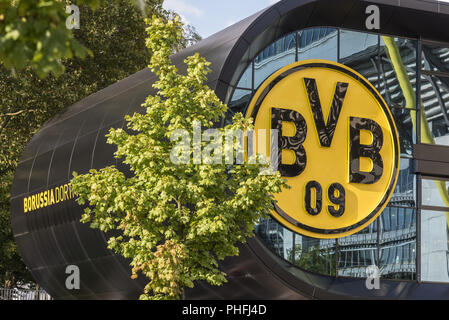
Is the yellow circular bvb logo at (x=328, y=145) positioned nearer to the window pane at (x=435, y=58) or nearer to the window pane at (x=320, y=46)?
the window pane at (x=320, y=46)

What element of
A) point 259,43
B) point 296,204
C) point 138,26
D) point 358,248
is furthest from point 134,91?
point 138,26

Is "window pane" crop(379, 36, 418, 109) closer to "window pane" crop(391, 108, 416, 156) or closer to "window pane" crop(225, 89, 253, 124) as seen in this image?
"window pane" crop(391, 108, 416, 156)

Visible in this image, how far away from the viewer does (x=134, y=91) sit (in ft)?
67.5

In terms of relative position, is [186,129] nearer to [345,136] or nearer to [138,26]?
[345,136]

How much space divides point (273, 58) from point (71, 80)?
14.4 m

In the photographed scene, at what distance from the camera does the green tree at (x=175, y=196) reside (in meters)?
12.8

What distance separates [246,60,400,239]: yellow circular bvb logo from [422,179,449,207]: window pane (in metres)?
1.60

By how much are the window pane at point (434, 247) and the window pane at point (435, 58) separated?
3893mm

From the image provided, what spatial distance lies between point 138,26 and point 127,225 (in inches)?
821

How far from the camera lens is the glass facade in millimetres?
18578
